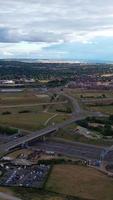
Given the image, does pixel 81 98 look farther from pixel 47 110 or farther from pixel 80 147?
pixel 80 147

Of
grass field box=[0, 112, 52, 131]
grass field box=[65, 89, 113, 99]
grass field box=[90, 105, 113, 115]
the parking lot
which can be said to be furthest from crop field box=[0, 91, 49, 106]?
the parking lot

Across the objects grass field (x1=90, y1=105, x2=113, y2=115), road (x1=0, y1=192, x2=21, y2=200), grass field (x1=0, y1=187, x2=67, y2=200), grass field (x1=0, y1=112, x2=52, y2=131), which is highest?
grass field (x1=90, y1=105, x2=113, y2=115)

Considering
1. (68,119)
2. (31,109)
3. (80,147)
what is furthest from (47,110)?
(80,147)

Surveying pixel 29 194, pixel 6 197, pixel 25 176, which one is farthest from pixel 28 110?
pixel 6 197

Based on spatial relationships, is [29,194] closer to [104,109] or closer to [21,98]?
[104,109]

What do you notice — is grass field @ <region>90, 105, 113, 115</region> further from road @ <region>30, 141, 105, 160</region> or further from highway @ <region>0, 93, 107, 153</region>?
road @ <region>30, 141, 105, 160</region>

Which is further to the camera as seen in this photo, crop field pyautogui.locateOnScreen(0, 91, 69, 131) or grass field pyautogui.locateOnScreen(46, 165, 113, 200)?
crop field pyautogui.locateOnScreen(0, 91, 69, 131)

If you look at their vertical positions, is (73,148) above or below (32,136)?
below
